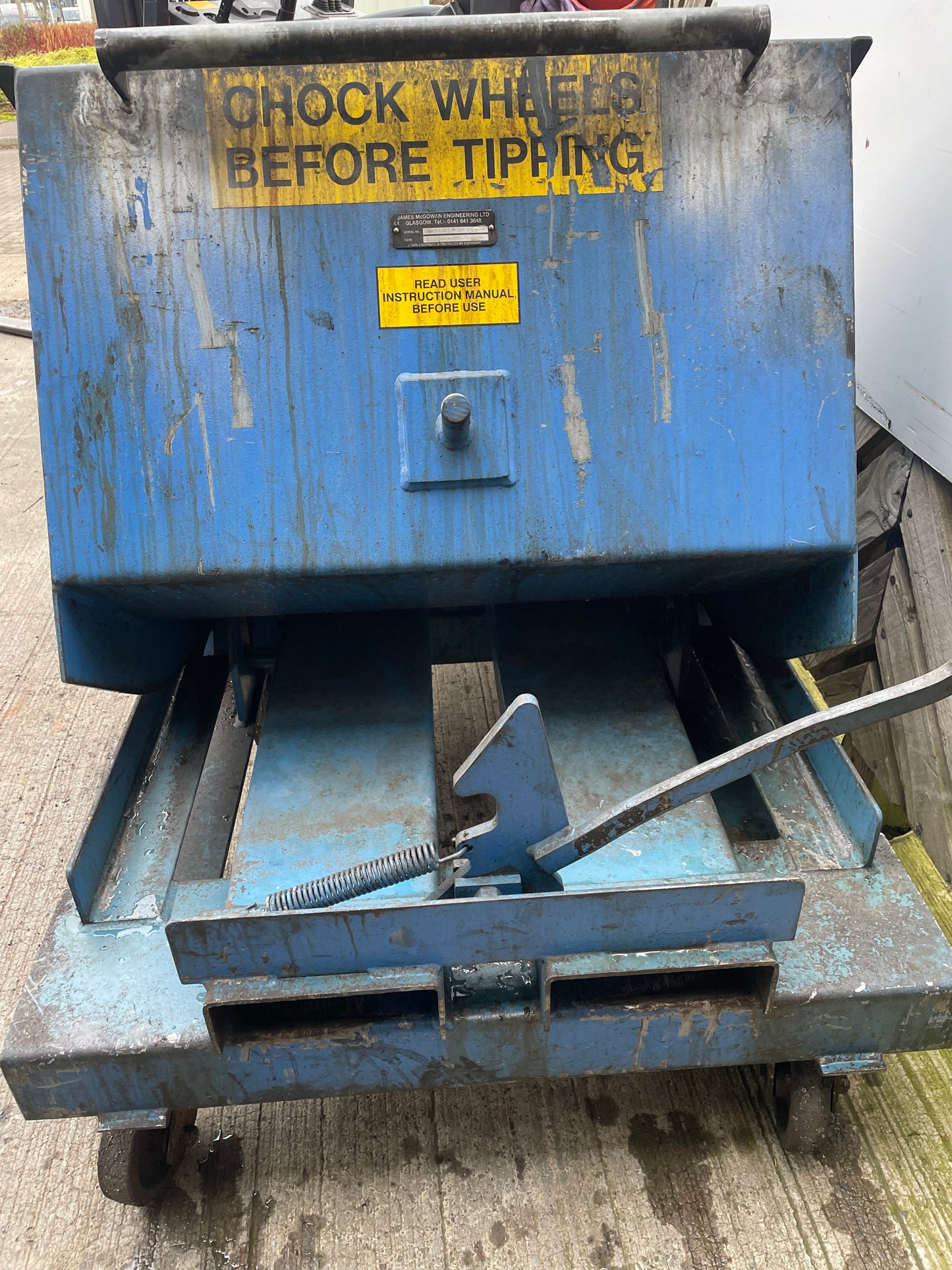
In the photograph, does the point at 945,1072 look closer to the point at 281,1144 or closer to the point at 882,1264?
the point at 882,1264

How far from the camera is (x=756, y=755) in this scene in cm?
153

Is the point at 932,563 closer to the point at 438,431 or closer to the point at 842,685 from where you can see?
the point at 842,685

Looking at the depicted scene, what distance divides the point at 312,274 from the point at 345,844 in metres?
1.11

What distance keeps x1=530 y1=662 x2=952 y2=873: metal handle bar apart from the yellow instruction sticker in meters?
0.90

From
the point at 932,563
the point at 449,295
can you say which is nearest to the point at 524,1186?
the point at 449,295

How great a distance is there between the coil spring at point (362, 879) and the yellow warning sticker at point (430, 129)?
3.83 feet

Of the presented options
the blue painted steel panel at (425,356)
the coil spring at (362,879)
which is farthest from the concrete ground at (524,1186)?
the blue painted steel panel at (425,356)

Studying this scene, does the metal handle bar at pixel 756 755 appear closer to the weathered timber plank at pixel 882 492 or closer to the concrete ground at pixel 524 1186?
the concrete ground at pixel 524 1186

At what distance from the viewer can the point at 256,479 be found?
5.90 ft

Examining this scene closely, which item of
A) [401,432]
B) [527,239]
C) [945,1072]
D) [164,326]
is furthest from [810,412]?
[945,1072]

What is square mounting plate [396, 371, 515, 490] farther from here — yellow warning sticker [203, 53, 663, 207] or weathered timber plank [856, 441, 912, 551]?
weathered timber plank [856, 441, 912, 551]

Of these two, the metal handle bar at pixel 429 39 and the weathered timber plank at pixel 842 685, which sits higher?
the metal handle bar at pixel 429 39

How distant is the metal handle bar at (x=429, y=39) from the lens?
1.68 metres

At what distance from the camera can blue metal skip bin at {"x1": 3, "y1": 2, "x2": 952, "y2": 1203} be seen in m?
1.65
